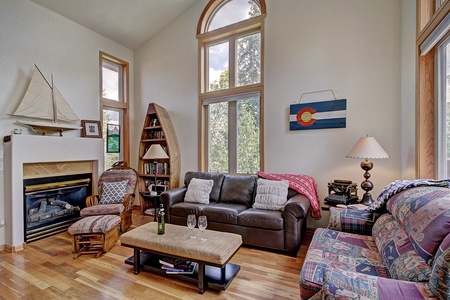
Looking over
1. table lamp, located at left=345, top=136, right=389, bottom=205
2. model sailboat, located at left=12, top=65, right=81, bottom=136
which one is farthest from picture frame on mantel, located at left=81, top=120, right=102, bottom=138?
table lamp, located at left=345, top=136, right=389, bottom=205

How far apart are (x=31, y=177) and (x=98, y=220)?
140cm

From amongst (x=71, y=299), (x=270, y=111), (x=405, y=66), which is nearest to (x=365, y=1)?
(x=405, y=66)

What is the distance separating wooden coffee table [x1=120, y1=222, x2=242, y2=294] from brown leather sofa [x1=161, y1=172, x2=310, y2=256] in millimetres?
612

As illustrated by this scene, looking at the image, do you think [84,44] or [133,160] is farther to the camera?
[133,160]

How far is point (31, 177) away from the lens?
126 inches

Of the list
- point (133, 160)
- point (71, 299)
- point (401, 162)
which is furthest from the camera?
point (133, 160)

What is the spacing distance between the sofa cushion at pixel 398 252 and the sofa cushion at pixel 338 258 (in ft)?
0.23

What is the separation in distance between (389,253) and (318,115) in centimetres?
221

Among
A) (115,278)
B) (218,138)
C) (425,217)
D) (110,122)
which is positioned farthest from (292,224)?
(110,122)

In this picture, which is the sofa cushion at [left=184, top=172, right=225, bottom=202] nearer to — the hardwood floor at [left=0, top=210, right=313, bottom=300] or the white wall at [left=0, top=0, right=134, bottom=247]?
the hardwood floor at [left=0, top=210, right=313, bottom=300]

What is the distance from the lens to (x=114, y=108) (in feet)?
15.4

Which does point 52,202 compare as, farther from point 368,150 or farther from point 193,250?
point 368,150

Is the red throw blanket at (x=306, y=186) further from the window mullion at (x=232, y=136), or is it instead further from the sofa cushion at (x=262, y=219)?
the window mullion at (x=232, y=136)

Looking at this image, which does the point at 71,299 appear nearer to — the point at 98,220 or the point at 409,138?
the point at 98,220
